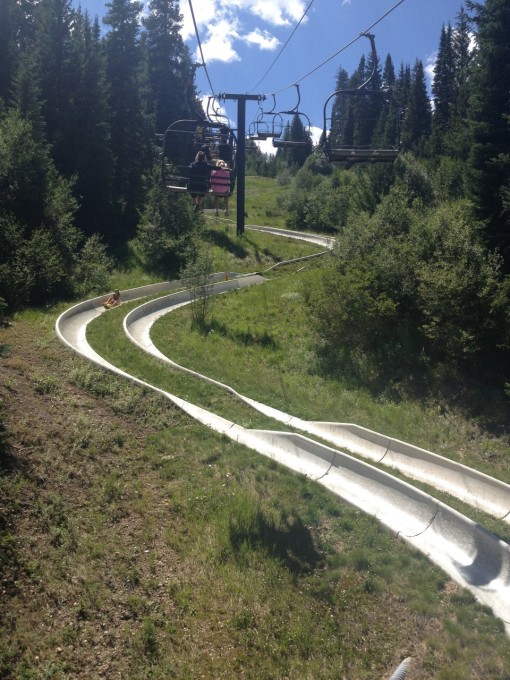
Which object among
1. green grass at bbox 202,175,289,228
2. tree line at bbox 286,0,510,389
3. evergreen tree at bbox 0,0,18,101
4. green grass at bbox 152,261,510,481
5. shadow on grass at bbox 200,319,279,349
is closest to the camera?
green grass at bbox 152,261,510,481

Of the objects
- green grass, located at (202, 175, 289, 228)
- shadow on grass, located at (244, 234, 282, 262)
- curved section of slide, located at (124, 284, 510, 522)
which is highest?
green grass, located at (202, 175, 289, 228)

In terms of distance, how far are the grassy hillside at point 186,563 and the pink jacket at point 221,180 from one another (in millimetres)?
9421

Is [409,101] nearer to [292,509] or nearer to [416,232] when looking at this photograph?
[416,232]

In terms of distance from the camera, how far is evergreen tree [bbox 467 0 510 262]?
22.2 m

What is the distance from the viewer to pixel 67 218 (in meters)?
31.1

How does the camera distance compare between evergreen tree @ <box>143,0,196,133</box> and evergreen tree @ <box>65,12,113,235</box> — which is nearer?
evergreen tree @ <box>65,12,113,235</box>

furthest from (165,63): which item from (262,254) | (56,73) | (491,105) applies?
(491,105)

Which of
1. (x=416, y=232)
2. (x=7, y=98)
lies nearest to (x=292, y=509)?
(x=416, y=232)

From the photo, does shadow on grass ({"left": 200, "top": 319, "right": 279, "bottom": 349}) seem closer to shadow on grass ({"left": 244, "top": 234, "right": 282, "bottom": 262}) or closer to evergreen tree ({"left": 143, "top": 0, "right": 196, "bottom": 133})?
shadow on grass ({"left": 244, "top": 234, "right": 282, "bottom": 262})

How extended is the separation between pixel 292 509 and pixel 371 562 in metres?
2.11

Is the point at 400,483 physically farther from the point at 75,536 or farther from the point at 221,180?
the point at 221,180

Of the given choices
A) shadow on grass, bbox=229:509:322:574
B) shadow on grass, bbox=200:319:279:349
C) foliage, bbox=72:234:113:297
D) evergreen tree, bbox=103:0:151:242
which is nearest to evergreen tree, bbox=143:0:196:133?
evergreen tree, bbox=103:0:151:242

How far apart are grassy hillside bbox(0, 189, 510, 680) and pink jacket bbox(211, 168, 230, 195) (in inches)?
371

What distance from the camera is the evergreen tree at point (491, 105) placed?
2218cm
